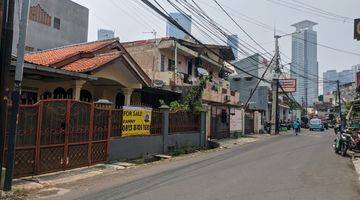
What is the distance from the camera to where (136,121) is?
17.8 m

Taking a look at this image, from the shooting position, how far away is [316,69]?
155 ft

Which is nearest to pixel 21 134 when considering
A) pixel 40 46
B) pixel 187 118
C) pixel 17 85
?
pixel 17 85

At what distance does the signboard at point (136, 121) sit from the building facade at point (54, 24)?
1496 centimetres

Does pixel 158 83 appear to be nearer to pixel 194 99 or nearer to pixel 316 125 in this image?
pixel 194 99

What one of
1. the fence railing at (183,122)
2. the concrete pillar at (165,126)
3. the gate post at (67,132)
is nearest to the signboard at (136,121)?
the concrete pillar at (165,126)

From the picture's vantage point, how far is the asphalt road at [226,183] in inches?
386

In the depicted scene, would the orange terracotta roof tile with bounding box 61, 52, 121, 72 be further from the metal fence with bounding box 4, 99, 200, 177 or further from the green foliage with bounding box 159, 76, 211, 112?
the green foliage with bounding box 159, 76, 211, 112

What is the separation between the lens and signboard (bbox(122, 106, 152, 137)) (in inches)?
672

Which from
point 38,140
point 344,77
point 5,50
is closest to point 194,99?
point 38,140

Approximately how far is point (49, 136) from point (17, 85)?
123 inches

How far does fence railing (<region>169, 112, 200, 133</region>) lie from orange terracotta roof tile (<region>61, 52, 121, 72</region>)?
409 centimetres

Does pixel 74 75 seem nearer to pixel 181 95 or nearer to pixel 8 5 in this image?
pixel 8 5

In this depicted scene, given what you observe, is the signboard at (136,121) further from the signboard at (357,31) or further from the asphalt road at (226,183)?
the signboard at (357,31)

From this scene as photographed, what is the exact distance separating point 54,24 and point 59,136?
22.2 m
